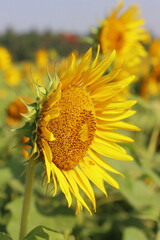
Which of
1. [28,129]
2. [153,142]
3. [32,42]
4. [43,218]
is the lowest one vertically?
[43,218]

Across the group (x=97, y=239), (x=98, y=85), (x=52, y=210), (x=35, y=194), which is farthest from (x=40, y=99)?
(x=97, y=239)

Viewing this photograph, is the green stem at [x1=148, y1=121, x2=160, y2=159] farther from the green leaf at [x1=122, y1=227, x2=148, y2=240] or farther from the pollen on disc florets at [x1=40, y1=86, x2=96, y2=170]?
the pollen on disc florets at [x1=40, y1=86, x2=96, y2=170]

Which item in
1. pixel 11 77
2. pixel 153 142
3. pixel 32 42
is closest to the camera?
pixel 153 142

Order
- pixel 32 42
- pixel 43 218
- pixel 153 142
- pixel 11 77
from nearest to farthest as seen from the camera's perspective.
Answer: pixel 43 218 < pixel 153 142 < pixel 11 77 < pixel 32 42

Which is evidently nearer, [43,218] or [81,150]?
[81,150]

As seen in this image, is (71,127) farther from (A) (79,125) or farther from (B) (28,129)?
(B) (28,129)

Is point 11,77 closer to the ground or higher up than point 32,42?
closer to the ground

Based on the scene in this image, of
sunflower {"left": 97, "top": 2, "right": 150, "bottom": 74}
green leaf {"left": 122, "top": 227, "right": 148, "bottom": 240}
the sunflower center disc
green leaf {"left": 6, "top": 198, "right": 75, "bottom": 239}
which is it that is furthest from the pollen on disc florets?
sunflower {"left": 97, "top": 2, "right": 150, "bottom": 74}

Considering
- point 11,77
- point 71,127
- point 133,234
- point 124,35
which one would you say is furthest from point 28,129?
point 11,77

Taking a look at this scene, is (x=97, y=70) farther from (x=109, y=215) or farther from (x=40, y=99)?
(x=109, y=215)
